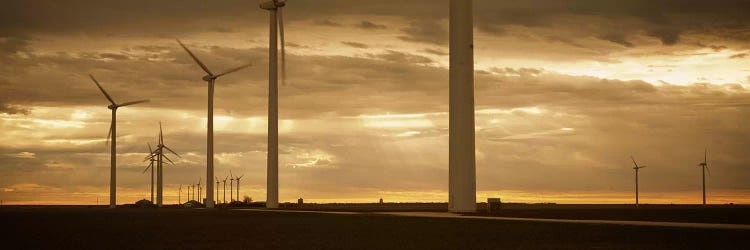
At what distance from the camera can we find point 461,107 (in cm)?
5156

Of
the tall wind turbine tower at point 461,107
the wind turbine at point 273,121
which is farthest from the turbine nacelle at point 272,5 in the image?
the tall wind turbine tower at point 461,107

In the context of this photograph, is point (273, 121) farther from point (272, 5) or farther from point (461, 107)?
point (461, 107)

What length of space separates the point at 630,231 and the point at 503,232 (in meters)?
3.95

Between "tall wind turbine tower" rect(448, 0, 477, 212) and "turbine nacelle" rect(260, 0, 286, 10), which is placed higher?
"turbine nacelle" rect(260, 0, 286, 10)

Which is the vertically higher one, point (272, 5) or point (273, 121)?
point (272, 5)

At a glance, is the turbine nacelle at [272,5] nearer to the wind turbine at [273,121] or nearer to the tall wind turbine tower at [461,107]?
the wind turbine at [273,121]

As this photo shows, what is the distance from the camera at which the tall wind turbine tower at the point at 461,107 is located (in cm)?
5162

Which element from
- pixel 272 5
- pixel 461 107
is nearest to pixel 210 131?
pixel 272 5

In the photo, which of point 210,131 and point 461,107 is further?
point 210,131

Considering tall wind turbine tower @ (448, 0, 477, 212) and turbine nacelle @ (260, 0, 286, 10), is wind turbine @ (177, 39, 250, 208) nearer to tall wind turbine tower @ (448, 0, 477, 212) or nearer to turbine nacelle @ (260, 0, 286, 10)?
turbine nacelle @ (260, 0, 286, 10)

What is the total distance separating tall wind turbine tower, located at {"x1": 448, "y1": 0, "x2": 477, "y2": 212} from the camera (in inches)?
2032

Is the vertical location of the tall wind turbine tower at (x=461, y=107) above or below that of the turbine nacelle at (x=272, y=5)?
below

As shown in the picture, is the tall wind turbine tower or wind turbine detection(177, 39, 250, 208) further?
wind turbine detection(177, 39, 250, 208)

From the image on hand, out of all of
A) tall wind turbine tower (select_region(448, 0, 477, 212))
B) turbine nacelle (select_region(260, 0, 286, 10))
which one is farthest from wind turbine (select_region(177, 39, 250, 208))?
tall wind turbine tower (select_region(448, 0, 477, 212))
